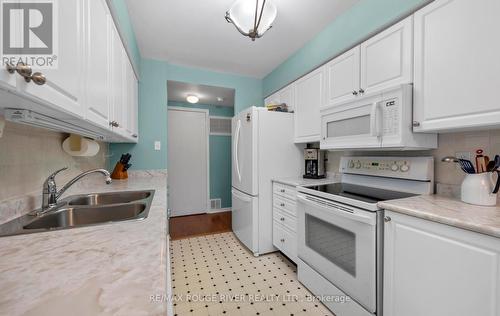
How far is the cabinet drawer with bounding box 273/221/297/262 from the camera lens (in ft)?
6.62

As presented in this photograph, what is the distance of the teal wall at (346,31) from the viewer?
142 cm

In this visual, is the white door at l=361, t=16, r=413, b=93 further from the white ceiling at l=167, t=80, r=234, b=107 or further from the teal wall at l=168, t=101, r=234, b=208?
the teal wall at l=168, t=101, r=234, b=208

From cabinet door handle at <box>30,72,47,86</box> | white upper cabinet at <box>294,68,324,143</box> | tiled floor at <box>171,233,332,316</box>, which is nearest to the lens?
cabinet door handle at <box>30,72,47,86</box>

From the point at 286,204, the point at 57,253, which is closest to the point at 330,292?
the point at 286,204

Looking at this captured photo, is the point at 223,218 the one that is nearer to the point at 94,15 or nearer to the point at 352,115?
the point at 352,115

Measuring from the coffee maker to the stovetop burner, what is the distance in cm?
38

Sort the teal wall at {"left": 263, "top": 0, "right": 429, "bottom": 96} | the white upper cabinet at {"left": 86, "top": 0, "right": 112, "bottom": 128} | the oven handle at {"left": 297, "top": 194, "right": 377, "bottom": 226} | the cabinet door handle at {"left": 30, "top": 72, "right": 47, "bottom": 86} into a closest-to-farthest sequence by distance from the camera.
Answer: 1. the cabinet door handle at {"left": 30, "top": 72, "right": 47, "bottom": 86}
2. the white upper cabinet at {"left": 86, "top": 0, "right": 112, "bottom": 128}
3. the oven handle at {"left": 297, "top": 194, "right": 377, "bottom": 226}
4. the teal wall at {"left": 263, "top": 0, "right": 429, "bottom": 96}

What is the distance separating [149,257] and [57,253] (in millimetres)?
301

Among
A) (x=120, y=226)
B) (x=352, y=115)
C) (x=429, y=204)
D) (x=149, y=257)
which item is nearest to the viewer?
(x=149, y=257)

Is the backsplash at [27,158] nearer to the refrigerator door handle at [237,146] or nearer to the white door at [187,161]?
the refrigerator door handle at [237,146]

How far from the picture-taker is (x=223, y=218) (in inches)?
144

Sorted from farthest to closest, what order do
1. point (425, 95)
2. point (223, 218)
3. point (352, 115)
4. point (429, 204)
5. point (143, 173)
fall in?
point (223, 218)
point (143, 173)
point (352, 115)
point (425, 95)
point (429, 204)

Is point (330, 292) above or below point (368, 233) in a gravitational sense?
below

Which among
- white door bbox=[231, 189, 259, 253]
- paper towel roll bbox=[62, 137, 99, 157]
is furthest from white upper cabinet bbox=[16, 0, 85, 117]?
white door bbox=[231, 189, 259, 253]
